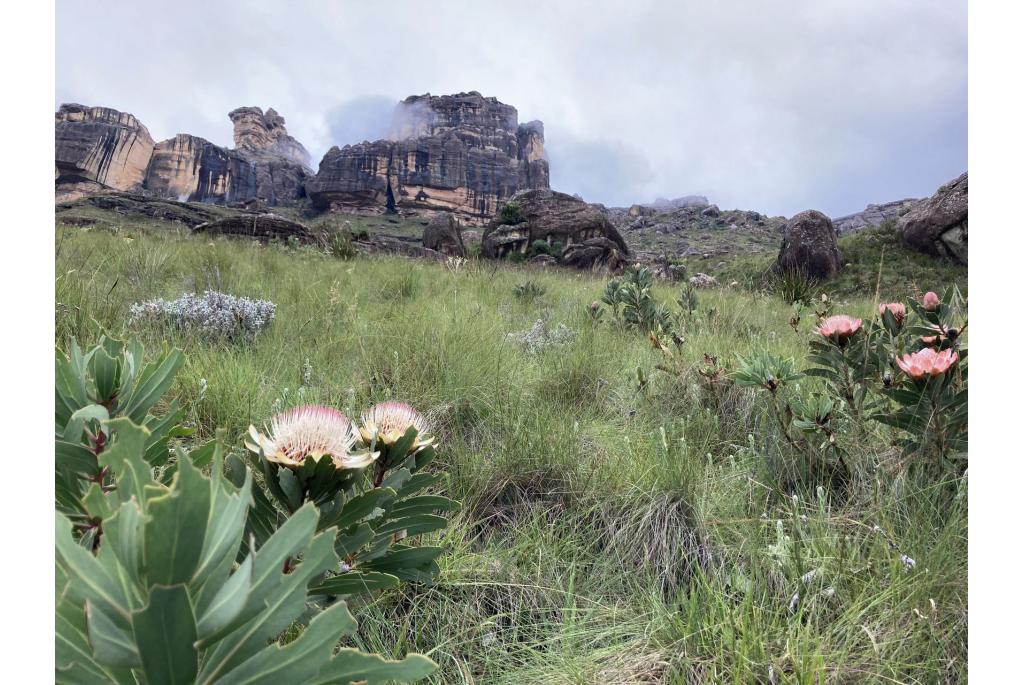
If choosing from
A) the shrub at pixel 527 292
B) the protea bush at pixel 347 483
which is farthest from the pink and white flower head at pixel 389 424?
the shrub at pixel 527 292

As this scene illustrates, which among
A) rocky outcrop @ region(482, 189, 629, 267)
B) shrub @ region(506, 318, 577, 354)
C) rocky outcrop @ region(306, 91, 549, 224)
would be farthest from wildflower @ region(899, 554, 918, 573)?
rocky outcrop @ region(306, 91, 549, 224)

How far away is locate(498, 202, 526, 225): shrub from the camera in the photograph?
16.3 metres

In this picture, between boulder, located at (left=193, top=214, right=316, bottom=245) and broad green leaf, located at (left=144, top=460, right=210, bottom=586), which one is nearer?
broad green leaf, located at (left=144, top=460, right=210, bottom=586)

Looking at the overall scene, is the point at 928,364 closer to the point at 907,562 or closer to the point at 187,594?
the point at 907,562

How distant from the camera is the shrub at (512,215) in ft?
53.4

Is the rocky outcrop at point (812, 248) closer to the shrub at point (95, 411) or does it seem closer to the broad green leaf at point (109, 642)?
the shrub at point (95, 411)

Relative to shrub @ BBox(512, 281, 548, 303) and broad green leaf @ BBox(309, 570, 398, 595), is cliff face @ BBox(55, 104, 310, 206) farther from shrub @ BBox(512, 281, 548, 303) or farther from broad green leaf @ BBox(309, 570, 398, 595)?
broad green leaf @ BBox(309, 570, 398, 595)

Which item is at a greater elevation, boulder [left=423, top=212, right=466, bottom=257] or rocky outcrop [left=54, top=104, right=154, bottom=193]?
rocky outcrop [left=54, top=104, right=154, bottom=193]

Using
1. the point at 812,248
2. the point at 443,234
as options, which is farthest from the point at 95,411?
the point at 443,234

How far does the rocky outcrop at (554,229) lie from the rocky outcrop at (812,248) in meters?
4.10

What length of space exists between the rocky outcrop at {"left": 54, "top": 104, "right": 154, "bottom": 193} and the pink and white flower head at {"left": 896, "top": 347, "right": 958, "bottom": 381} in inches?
2462

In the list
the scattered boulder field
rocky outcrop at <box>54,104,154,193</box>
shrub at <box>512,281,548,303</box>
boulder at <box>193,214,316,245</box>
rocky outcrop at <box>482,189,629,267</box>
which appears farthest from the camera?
rocky outcrop at <box>54,104,154,193</box>

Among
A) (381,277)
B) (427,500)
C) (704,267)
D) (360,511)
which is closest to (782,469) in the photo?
(427,500)

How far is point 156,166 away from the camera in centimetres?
5853
